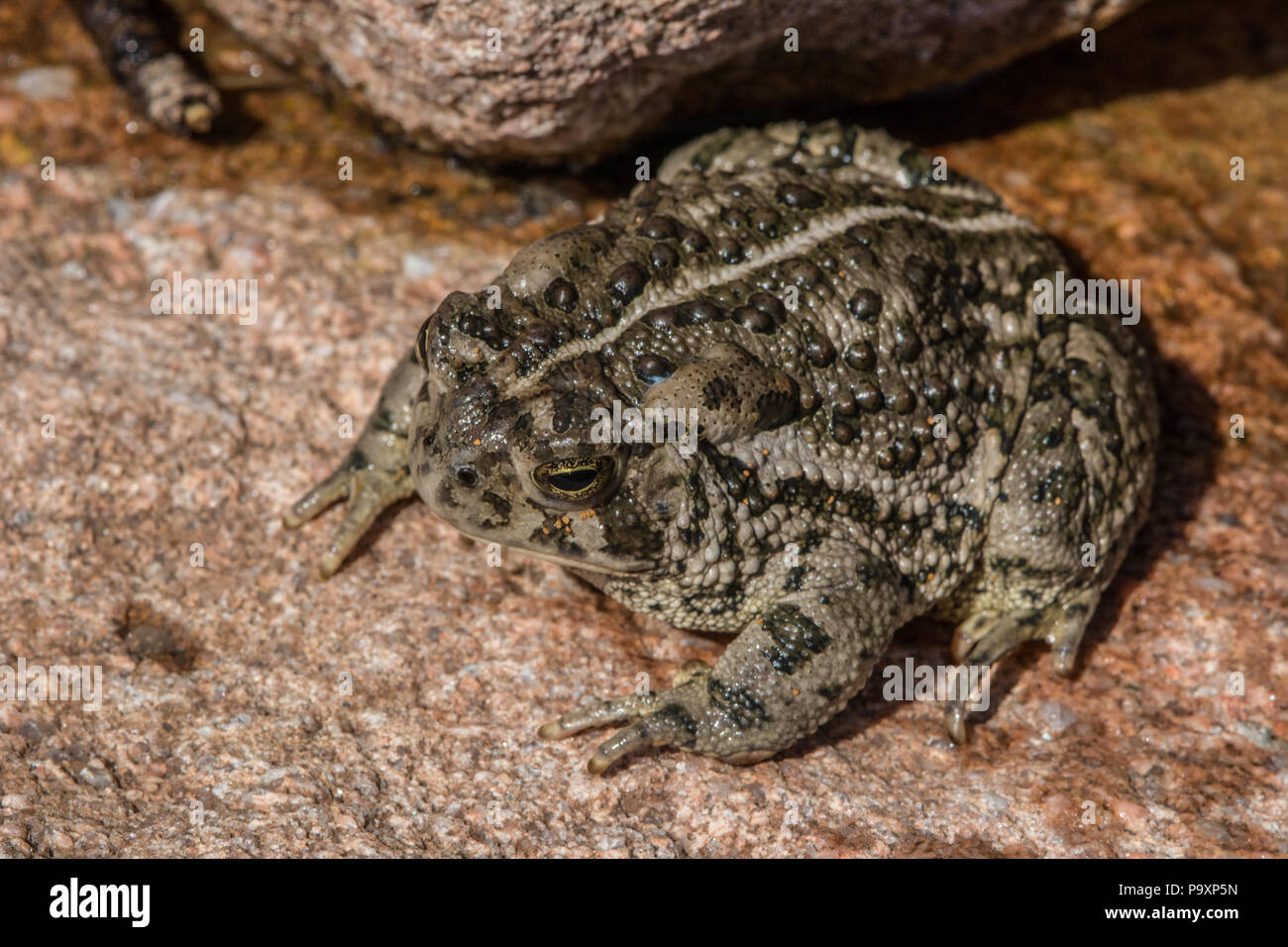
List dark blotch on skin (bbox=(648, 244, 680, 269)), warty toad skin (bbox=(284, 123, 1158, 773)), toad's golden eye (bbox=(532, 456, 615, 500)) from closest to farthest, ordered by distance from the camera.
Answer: toad's golden eye (bbox=(532, 456, 615, 500))
warty toad skin (bbox=(284, 123, 1158, 773))
dark blotch on skin (bbox=(648, 244, 680, 269))

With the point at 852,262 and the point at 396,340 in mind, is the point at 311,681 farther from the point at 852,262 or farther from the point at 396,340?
the point at 852,262

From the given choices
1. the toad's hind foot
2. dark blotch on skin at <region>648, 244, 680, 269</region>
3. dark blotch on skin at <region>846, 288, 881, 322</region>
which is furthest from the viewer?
the toad's hind foot

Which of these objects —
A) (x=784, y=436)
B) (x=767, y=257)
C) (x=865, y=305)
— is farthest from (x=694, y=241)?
(x=784, y=436)

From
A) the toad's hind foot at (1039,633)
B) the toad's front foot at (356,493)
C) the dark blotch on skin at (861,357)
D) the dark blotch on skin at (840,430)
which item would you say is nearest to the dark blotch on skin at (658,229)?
the dark blotch on skin at (861,357)

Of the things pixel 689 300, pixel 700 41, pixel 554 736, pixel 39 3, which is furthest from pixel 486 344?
pixel 39 3

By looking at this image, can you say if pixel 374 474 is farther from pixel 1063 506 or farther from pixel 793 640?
pixel 1063 506

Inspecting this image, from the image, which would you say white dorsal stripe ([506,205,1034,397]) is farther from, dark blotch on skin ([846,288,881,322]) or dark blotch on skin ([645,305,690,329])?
dark blotch on skin ([846,288,881,322])

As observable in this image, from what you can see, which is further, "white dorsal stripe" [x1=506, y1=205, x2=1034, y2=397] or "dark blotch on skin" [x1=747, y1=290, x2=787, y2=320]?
"dark blotch on skin" [x1=747, y1=290, x2=787, y2=320]

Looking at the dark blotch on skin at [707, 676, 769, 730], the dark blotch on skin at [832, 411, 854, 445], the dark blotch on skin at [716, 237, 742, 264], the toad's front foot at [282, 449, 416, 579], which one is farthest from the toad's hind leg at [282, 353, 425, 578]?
the dark blotch on skin at [832, 411, 854, 445]
